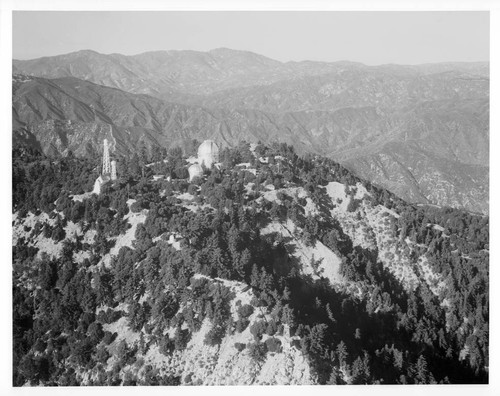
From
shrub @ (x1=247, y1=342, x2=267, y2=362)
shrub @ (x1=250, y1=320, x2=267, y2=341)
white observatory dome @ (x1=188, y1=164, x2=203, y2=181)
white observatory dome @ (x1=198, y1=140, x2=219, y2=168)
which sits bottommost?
shrub @ (x1=247, y1=342, x2=267, y2=362)

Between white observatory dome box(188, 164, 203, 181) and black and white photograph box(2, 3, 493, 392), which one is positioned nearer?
black and white photograph box(2, 3, 493, 392)

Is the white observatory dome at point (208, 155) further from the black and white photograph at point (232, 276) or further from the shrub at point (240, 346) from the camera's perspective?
the shrub at point (240, 346)

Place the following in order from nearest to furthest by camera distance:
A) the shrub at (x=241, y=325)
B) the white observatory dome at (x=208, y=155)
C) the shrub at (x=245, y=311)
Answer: the shrub at (x=241, y=325)
the shrub at (x=245, y=311)
the white observatory dome at (x=208, y=155)

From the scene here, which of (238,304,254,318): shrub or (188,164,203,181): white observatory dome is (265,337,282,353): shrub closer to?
(238,304,254,318): shrub

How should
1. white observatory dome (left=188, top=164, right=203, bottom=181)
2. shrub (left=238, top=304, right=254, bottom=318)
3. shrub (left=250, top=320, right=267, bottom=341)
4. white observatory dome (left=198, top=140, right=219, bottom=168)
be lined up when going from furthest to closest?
white observatory dome (left=198, top=140, right=219, bottom=168), white observatory dome (left=188, top=164, right=203, bottom=181), shrub (left=238, top=304, right=254, bottom=318), shrub (left=250, top=320, right=267, bottom=341)

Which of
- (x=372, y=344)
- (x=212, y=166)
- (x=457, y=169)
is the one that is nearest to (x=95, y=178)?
(x=212, y=166)

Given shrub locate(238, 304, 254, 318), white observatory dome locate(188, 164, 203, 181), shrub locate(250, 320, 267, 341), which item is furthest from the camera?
white observatory dome locate(188, 164, 203, 181)

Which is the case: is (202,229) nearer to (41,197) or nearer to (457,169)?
(41,197)

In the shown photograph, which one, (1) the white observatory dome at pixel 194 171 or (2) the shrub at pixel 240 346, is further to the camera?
(1) the white observatory dome at pixel 194 171

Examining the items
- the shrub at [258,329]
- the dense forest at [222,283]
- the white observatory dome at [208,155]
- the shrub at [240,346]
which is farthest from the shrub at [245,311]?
the white observatory dome at [208,155]

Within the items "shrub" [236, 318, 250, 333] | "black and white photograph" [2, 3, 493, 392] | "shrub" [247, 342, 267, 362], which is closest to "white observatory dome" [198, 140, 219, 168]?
"black and white photograph" [2, 3, 493, 392]

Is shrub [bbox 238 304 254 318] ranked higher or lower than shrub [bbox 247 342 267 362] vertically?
higher
